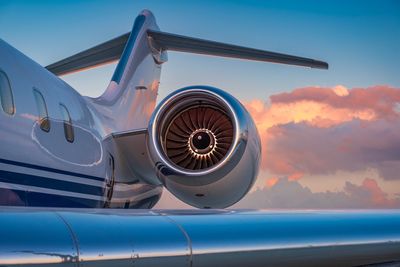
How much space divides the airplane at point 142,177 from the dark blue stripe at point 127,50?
2 centimetres

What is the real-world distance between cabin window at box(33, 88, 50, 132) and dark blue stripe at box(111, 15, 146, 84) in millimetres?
4770

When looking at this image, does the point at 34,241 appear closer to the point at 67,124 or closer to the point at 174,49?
the point at 67,124

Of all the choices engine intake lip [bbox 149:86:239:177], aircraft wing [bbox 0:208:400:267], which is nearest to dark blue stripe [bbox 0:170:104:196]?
engine intake lip [bbox 149:86:239:177]

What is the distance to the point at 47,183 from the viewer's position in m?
6.71

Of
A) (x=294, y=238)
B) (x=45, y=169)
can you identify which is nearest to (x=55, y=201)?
(x=45, y=169)

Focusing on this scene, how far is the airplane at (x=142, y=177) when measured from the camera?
3.00m

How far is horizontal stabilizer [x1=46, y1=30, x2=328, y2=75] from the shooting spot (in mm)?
12312

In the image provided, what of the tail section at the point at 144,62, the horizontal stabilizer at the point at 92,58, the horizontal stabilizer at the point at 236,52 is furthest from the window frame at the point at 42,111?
the horizontal stabilizer at the point at 92,58

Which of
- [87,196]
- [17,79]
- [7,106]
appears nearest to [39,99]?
[17,79]

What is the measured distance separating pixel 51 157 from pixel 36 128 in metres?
0.42

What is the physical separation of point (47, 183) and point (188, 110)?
2.79 meters

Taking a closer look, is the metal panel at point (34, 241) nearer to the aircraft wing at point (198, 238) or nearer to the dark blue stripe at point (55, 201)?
the aircraft wing at point (198, 238)

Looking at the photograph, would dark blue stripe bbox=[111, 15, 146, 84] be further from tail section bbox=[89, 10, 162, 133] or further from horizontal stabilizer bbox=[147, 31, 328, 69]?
horizontal stabilizer bbox=[147, 31, 328, 69]

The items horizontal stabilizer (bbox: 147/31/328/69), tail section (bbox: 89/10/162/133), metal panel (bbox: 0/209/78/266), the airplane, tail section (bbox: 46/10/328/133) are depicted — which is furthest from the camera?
horizontal stabilizer (bbox: 147/31/328/69)
